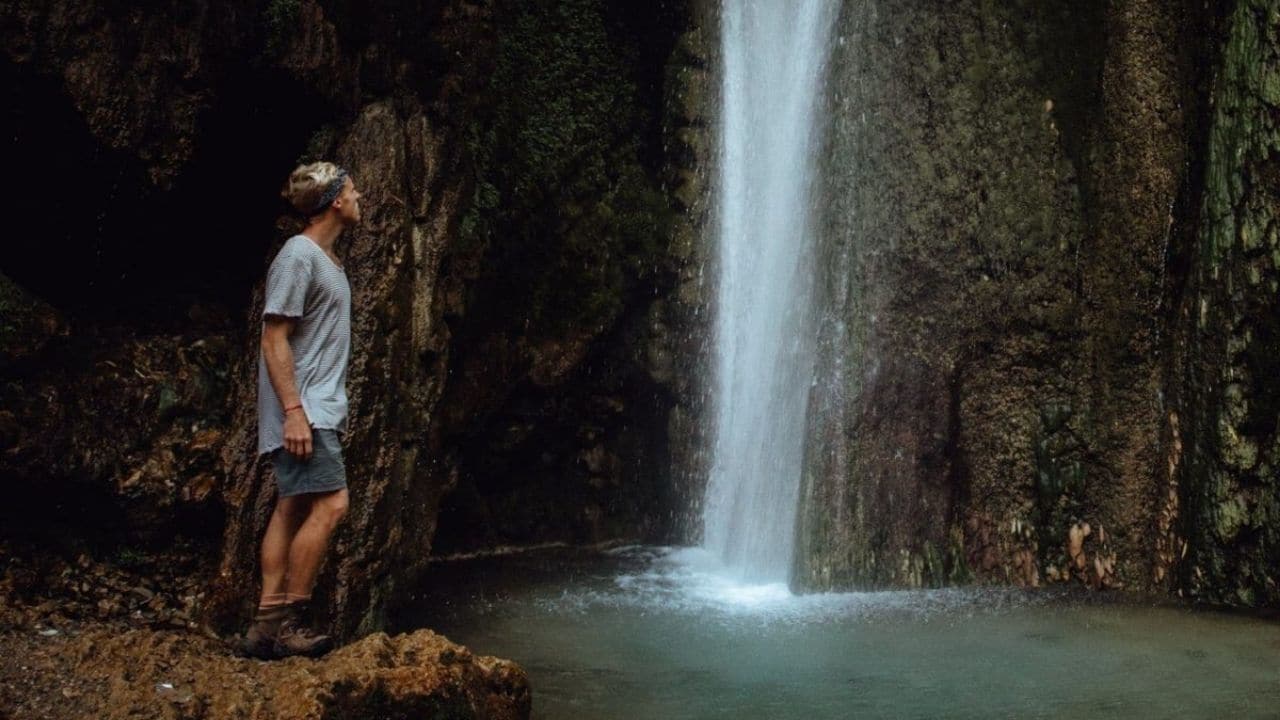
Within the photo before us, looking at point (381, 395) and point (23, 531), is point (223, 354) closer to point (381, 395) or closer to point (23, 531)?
point (381, 395)

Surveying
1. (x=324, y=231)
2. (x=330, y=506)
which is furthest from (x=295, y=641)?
(x=324, y=231)

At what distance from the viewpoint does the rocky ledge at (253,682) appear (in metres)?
3.70

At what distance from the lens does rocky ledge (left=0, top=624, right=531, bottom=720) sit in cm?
370

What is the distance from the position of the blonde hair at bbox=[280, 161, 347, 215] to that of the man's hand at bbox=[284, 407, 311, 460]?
731 mm

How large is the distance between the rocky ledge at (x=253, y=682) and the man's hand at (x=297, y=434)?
66cm

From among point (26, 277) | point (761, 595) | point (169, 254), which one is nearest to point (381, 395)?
point (169, 254)

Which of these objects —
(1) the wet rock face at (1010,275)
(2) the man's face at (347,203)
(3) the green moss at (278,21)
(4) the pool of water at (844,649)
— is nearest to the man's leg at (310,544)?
(2) the man's face at (347,203)

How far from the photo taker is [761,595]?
6.96 meters

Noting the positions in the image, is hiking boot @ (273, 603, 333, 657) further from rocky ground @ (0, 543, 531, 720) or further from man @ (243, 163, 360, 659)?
rocky ground @ (0, 543, 531, 720)

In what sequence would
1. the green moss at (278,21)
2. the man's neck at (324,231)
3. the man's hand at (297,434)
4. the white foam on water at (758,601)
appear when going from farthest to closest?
the white foam on water at (758,601), the green moss at (278,21), the man's neck at (324,231), the man's hand at (297,434)

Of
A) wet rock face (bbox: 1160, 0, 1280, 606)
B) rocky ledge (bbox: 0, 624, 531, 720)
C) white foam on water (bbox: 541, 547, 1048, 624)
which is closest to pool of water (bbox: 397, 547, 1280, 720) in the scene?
white foam on water (bbox: 541, 547, 1048, 624)

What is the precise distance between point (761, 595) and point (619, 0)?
4.47 m

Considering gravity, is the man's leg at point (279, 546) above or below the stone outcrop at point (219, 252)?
below

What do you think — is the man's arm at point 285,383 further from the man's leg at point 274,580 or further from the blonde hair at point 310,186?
the blonde hair at point 310,186
